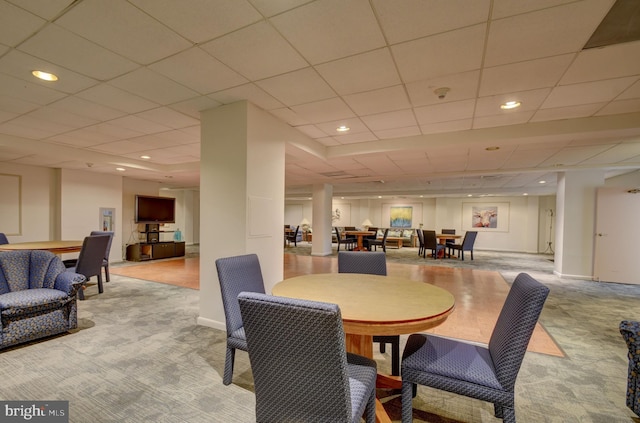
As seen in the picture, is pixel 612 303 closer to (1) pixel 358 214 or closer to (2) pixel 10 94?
(2) pixel 10 94

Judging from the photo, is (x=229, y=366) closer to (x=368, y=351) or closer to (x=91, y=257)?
Answer: (x=368, y=351)

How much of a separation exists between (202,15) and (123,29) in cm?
64

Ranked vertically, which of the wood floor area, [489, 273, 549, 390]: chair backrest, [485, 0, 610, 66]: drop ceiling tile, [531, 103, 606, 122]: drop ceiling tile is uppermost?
[485, 0, 610, 66]: drop ceiling tile

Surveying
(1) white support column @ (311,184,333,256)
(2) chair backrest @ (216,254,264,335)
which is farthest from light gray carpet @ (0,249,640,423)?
(1) white support column @ (311,184,333,256)

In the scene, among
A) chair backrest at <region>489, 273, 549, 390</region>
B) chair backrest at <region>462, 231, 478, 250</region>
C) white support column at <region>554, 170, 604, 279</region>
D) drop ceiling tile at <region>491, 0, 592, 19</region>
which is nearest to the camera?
chair backrest at <region>489, 273, 549, 390</region>

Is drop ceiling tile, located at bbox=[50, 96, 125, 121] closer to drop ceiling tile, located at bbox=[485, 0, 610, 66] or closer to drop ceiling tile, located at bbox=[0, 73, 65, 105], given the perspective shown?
drop ceiling tile, located at bbox=[0, 73, 65, 105]

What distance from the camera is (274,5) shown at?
1805mm

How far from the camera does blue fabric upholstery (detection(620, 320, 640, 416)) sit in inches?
72.4

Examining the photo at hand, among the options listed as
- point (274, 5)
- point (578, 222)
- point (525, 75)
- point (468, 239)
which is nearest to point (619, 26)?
point (525, 75)

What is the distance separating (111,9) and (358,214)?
15.2 m

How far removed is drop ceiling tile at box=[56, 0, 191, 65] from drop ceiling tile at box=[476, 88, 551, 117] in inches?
122

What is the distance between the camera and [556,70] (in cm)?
254

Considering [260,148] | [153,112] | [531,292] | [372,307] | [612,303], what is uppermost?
[153,112]

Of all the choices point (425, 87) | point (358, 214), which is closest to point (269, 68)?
point (425, 87)
